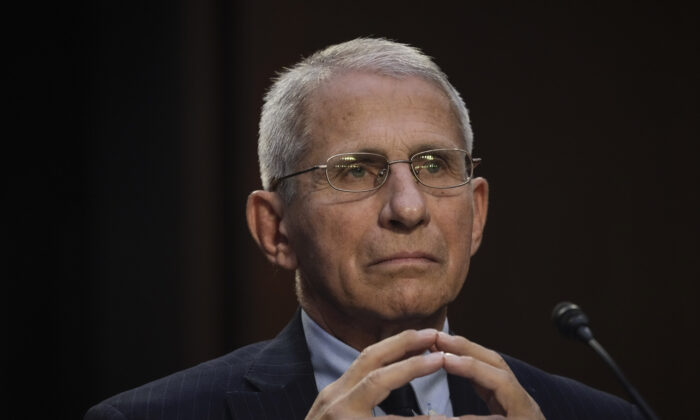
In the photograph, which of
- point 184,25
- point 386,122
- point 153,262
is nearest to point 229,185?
point 153,262

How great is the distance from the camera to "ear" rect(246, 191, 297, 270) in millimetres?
1872

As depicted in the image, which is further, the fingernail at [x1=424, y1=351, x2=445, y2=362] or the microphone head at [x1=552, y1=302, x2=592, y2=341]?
the microphone head at [x1=552, y1=302, x2=592, y2=341]

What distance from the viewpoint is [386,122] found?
171 cm

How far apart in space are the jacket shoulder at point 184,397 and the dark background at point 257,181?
735 mm

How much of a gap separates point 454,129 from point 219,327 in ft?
4.14

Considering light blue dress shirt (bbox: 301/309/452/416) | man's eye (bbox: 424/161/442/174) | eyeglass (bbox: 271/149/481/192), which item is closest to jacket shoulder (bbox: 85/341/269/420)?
light blue dress shirt (bbox: 301/309/452/416)

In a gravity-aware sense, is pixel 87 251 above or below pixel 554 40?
below

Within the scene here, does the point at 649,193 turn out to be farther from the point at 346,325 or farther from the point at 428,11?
the point at 346,325

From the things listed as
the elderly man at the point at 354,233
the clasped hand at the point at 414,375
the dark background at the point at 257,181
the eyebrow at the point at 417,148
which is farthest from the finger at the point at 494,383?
the dark background at the point at 257,181

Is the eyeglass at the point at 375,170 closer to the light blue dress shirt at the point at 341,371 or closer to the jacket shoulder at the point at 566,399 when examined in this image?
the light blue dress shirt at the point at 341,371

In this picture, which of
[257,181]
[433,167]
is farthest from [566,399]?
[257,181]

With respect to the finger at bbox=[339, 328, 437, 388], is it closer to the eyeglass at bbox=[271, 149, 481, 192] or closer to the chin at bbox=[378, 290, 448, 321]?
the chin at bbox=[378, 290, 448, 321]

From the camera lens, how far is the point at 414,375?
4.44ft

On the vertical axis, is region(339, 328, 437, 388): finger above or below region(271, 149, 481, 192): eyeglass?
below
